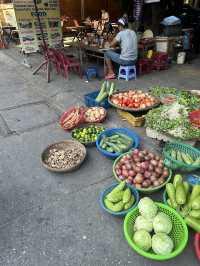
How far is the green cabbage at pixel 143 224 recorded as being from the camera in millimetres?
2195

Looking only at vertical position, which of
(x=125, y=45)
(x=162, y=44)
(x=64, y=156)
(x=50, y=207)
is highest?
(x=125, y=45)

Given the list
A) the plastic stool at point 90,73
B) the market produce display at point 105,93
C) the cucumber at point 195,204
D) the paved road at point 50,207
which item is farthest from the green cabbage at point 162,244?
the plastic stool at point 90,73

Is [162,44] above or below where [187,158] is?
above

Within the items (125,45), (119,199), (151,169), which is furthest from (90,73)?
(119,199)

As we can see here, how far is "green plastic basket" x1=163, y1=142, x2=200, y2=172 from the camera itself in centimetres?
294

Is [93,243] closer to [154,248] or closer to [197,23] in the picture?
[154,248]

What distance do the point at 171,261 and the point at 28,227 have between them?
1486mm

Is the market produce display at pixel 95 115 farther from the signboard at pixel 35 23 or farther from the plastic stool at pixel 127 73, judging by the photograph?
the signboard at pixel 35 23

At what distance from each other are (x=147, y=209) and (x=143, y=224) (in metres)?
0.15

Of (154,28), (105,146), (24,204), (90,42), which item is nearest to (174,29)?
(154,28)

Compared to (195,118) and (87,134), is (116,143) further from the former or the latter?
(195,118)

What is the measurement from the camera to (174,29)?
7742 millimetres

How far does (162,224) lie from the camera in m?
2.15

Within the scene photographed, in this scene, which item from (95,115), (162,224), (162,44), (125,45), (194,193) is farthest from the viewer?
(162,44)
